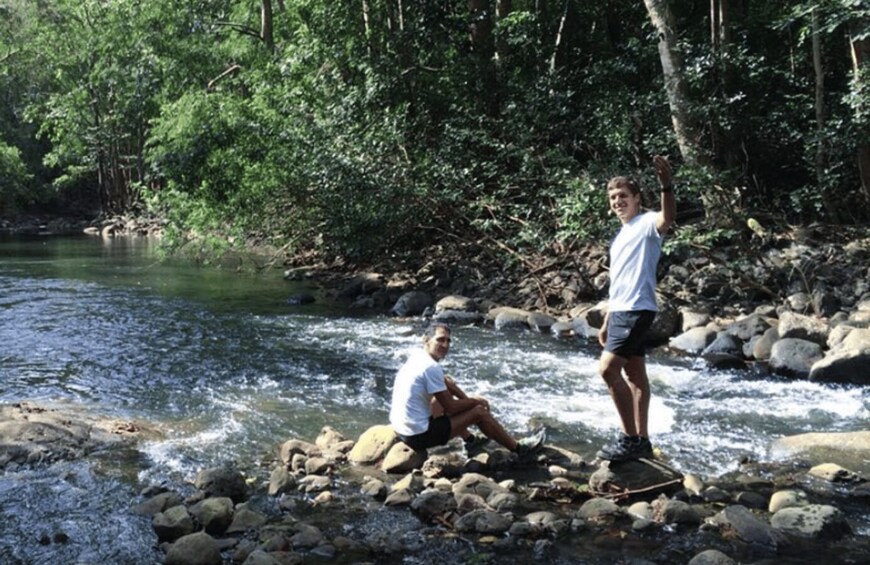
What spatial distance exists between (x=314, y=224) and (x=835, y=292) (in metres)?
11.7

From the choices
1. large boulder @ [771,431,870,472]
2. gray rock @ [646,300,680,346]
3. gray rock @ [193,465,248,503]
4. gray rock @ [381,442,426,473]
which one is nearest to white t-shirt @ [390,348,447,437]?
gray rock @ [381,442,426,473]

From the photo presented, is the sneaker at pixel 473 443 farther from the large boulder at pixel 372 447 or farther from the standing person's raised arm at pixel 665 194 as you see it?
the standing person's raised arm at pixel 665 194

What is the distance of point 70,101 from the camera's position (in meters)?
28.2

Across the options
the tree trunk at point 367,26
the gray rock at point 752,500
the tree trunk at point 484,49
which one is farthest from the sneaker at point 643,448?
the tree trunk at point 367,26

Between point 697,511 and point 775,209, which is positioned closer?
point 697,511

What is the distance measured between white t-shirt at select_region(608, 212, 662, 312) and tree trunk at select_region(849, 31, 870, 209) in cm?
819

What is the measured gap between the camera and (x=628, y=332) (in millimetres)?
5410

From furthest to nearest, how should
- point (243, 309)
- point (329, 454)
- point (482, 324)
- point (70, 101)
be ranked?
point (70, 101)
point (243, 309)
point (482, 324)
point (329, 454)

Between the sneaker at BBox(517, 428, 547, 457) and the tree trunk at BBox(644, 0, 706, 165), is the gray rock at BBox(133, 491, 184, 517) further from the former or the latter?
the tree trunk at BBox(644, 0, 706, 165)

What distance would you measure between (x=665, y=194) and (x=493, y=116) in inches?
495

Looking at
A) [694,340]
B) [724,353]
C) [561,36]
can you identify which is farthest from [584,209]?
[561,36]

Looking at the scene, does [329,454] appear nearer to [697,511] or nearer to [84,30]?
Result: [697,511]

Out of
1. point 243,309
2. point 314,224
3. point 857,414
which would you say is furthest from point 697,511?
point 314,224

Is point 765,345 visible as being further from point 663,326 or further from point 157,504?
point 157,504
